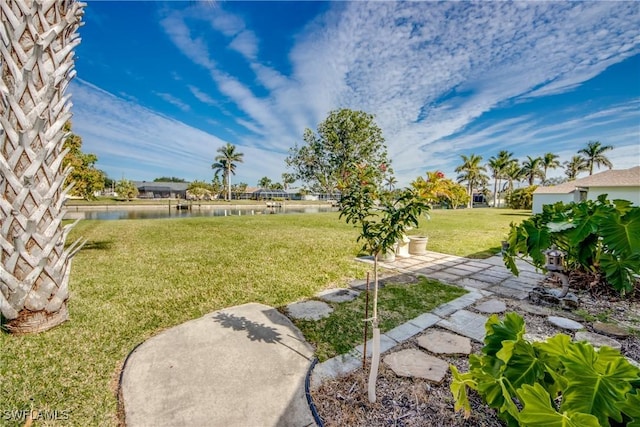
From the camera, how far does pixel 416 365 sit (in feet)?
7.97

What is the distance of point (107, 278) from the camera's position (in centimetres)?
482

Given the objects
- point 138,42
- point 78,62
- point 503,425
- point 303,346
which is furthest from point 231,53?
point 503,425

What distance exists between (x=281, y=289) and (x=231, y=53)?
476 inches

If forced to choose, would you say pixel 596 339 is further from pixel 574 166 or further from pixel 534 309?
pixel 574 166

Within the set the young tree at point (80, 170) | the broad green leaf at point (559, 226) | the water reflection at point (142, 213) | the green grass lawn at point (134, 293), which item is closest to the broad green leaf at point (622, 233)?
the broad green leaf at point (559, 226)

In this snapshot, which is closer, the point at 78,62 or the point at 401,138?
the point at 78,62

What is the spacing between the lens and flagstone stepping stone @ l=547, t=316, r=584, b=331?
10.5 ft

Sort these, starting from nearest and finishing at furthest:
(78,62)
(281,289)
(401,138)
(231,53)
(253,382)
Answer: (253,382) → (78,62) → (281,289) → (231,53) → (401,138)

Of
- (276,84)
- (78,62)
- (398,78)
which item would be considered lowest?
(78,62)

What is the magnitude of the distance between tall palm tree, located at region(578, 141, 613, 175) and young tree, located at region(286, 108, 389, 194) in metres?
32.2

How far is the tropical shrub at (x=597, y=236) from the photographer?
232 centimetres

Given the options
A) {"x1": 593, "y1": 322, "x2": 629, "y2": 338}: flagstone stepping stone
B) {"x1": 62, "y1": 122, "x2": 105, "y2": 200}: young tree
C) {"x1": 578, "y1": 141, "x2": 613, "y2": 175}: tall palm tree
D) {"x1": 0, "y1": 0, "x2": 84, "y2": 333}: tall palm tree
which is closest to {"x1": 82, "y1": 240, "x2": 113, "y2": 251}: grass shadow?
{"x1": 62, "y1": 122, "x2": 105, "y2": 200}: young tree

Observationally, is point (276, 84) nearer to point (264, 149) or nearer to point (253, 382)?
point (253, 382)

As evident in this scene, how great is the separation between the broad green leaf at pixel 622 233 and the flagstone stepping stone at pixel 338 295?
119 inches
